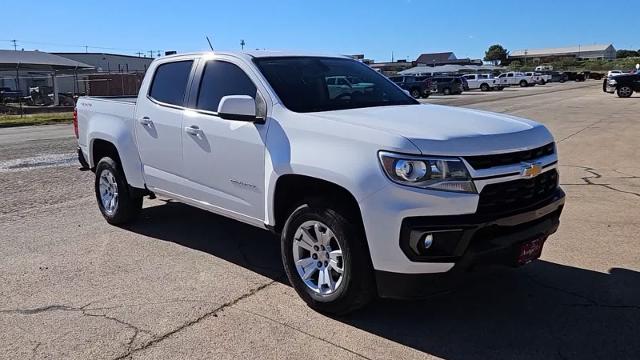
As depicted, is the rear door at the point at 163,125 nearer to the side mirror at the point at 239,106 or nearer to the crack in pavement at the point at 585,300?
the side mirror at the point at 239,106

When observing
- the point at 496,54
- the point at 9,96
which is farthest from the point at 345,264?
the point at 496,54

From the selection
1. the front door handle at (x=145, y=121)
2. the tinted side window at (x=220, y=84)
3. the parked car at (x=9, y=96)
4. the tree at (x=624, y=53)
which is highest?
the tree at (x=624, y=53)

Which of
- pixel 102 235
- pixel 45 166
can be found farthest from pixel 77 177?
pixel 102 235

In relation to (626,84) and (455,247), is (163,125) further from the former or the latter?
(626,84)

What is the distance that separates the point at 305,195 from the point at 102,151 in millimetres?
3610

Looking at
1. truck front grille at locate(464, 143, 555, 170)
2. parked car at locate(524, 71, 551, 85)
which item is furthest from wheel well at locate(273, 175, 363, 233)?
parked car at locate(524, 71, 551, 85)

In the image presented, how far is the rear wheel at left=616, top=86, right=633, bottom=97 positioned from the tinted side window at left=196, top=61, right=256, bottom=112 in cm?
3558

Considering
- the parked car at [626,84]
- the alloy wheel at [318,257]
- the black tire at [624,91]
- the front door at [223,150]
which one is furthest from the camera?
the black tire at [624,91]

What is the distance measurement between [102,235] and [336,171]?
3.50 meters

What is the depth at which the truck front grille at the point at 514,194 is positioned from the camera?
3676 mm

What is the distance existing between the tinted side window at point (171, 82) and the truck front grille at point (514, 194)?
3078 millimetres

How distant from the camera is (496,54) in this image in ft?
589

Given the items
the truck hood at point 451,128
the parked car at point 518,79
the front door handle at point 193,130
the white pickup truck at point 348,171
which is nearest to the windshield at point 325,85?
the white pickup truck at point 348,171

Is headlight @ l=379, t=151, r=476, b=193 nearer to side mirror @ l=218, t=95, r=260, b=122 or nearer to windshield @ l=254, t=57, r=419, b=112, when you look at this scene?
windshield @ l=254, t=57, r=419, b=112
